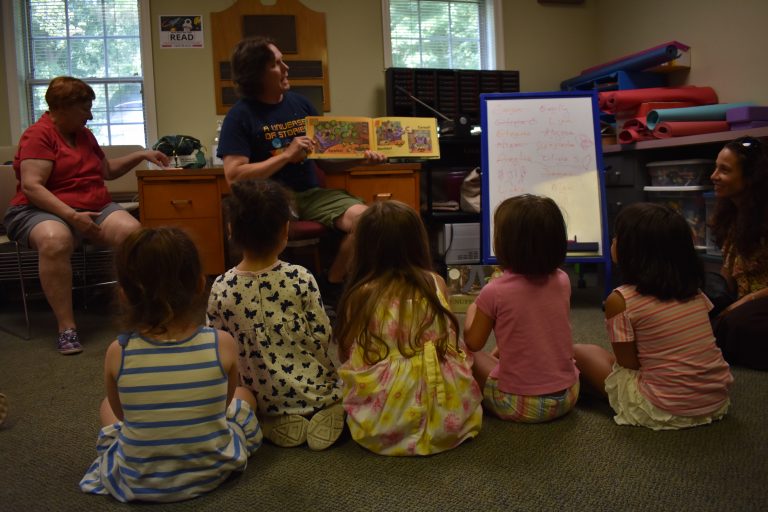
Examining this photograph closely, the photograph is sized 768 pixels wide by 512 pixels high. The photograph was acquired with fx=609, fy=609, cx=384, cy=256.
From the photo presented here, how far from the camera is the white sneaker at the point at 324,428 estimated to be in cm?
143

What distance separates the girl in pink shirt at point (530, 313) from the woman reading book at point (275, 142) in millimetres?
920

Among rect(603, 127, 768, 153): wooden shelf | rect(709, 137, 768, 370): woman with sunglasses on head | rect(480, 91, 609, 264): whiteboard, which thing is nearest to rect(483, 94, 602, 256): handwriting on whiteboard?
rect(480, 91, 609, 264): whiteboard

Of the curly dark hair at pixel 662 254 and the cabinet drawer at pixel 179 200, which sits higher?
the cabinet drawer at pixel 179 200

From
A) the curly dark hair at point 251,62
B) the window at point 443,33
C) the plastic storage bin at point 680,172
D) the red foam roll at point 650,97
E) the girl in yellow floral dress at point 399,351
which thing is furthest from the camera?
the window at point 443,33

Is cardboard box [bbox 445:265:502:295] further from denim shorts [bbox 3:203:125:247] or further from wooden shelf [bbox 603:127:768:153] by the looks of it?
denim shorts [bbox 3:203:125:247]

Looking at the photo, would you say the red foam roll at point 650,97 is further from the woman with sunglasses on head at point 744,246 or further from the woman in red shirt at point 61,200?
the woman in red shirt at point 61,200

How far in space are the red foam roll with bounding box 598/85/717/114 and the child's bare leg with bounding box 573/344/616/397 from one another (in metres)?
2.10

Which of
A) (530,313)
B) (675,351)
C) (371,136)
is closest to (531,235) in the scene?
(530,313)

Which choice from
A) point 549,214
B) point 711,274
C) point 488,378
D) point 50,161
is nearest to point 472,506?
point 488,378

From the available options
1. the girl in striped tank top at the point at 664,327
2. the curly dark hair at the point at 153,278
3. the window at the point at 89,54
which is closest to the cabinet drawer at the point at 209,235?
the window at the point at 89,54

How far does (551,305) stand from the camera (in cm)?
149

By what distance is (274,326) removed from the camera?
4.77 feet

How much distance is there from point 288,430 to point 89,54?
11.7 feet

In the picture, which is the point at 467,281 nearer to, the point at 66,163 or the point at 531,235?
the point at 531,235
